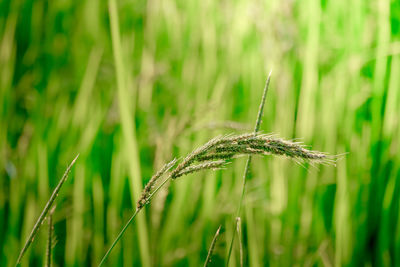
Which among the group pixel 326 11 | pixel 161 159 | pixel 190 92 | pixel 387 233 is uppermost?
pixel 326 11

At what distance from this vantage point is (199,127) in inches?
42.1

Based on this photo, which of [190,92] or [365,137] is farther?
[190,92]

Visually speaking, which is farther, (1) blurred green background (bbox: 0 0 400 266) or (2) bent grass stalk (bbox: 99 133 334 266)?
(1) blurred green background (bbox: 0 0 400 266)

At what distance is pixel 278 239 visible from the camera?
3.99 ft

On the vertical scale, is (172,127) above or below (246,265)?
above

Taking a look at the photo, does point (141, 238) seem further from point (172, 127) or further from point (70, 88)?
point (70, 88)

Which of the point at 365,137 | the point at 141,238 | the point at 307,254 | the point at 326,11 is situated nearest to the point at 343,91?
the point at 365,137

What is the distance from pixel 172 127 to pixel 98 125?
34 centimetres

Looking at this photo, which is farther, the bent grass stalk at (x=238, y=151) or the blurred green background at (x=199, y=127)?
the blurred green background at (x=199, y=127)

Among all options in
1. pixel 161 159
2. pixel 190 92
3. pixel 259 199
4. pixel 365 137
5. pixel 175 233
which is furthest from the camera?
pixel 190 92

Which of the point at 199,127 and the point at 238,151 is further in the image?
the point at 199,127

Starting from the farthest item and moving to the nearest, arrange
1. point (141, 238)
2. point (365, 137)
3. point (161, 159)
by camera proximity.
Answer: point (365, 137), point (161, 159), point (141, 238)

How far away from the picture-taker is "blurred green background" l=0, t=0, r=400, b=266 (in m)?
1.15

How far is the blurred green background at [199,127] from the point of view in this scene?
1152mm
